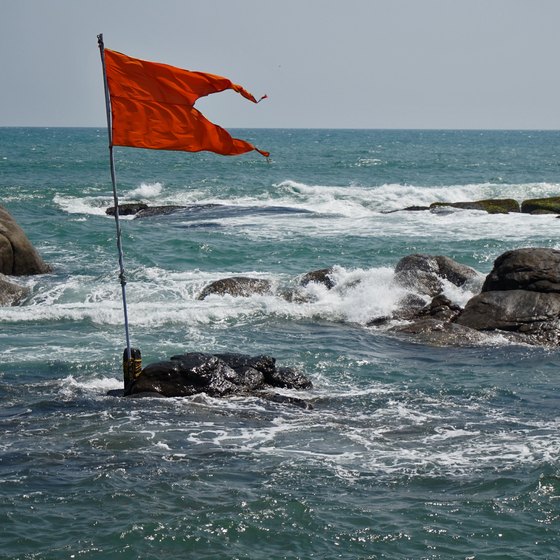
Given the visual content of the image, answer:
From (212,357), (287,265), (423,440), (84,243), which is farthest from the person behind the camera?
(84,243)

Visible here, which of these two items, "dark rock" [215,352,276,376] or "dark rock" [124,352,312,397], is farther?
"dark rock" [215,352,276,376]

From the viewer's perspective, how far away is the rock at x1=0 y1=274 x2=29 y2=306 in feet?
70.3

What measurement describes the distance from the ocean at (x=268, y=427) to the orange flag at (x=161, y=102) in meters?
3.44

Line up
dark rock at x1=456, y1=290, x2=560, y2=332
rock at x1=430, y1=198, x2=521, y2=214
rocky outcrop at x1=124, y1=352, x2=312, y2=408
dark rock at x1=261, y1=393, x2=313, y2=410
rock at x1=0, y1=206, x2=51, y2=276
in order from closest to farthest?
1. dark rock at x1=261, y1=393, x2=313, y2=410
2. rocky outcrop at x1=124, y1=352, x2=312, y2=408
3. dark rock at x1=456, y1=290, x2=560, y2=332
4. rock at x1=0, y1=206, x2=51, y2=276
5. rock at x1=430, y1=198, x2=521, y2=214

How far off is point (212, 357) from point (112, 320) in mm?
6055

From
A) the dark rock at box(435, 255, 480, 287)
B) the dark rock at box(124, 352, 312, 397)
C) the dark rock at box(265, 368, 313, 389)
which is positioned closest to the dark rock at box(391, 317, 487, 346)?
the dark rock at box(435, 255, 480, 287)

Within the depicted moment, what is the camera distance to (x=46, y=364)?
16.1 meters

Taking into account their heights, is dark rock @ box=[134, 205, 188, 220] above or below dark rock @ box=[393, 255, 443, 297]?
above

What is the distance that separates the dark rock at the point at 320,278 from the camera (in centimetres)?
2272

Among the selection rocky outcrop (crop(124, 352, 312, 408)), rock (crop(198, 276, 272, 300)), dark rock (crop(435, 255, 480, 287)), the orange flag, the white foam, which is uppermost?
the orange flag

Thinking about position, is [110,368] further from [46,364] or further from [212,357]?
[212,357]

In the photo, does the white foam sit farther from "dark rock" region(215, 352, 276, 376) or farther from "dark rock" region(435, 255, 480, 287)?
"dark rock" region(215, 352, 276, 376)

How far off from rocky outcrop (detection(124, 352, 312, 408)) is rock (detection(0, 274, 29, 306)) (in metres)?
8.26

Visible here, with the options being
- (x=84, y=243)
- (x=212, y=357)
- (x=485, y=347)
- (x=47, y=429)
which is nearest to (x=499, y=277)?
(x=485, y=347)
